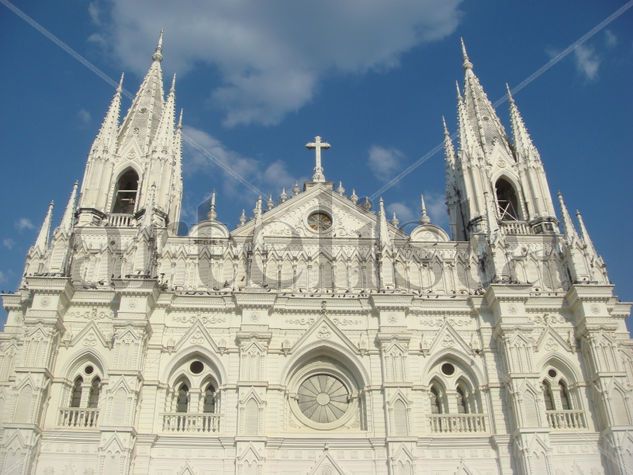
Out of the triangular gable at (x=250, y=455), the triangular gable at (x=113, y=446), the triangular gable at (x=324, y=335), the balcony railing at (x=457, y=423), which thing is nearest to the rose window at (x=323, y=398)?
the triangular gable at (x=324, y=335)

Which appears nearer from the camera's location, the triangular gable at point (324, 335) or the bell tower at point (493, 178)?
the triangular gable at point (324, 335)

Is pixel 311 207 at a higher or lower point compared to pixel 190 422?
higher

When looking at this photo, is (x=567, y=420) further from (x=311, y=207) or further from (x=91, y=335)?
(x=91, y=335)

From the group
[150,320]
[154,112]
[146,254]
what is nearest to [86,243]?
[146,254]

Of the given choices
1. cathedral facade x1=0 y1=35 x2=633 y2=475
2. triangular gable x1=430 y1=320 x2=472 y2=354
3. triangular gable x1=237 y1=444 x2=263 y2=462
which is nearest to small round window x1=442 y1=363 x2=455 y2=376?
cathedral facade x1=0 y1=35 x2=633 y2=475

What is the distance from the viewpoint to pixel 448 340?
2275 centimetres

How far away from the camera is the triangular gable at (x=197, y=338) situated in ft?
72.6

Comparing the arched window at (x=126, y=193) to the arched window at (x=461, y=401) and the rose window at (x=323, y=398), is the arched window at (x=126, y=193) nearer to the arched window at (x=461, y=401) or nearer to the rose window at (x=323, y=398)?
the rose window at (x=323, y=398)

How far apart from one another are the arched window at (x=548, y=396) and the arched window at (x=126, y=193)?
18583mm

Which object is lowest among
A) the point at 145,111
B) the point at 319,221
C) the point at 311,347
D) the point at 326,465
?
the point at 326,465

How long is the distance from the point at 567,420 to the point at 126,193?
67.8 ft

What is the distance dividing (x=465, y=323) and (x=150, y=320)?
1138 cm

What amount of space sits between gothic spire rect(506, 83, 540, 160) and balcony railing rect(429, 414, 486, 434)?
13591 mm

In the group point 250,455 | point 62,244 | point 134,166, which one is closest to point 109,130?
point 134,166
